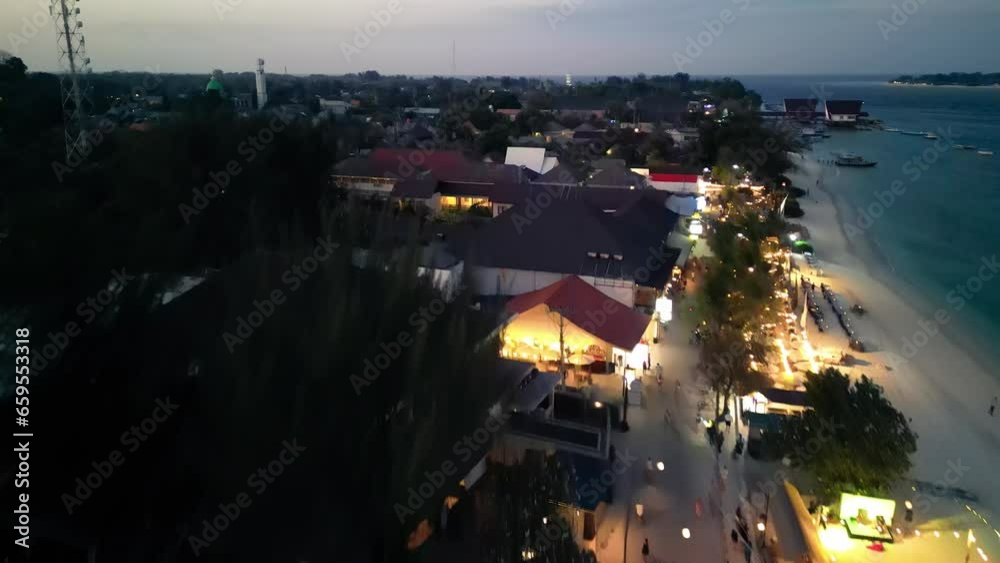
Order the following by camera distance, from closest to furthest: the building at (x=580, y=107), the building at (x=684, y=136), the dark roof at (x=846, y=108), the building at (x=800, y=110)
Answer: the building at (x=684, y=136) < the building at (x=580, y=107) < the dark roof at (x=846, y=108) < the building at (x=800, y=110)

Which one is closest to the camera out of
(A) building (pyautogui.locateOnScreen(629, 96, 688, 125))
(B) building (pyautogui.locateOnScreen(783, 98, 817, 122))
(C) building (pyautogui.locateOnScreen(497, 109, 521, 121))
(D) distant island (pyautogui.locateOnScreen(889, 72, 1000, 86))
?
(C) building (pyautogui.locateOnScreen(497, 109, 521, 121))

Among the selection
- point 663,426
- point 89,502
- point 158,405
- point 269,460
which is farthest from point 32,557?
point 663,426

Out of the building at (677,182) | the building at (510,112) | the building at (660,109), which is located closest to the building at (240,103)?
the building at (677,182)

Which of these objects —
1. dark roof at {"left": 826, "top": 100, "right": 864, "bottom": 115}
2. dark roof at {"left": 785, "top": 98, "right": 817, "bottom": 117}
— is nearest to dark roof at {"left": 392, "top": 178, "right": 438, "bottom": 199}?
dark roof at {"left": 785, "top": 98, "right": 817, "bottom": 117}

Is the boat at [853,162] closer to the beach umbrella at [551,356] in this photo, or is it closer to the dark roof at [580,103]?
the dark roof at [580,103]

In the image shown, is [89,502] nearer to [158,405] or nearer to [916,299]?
[158,405]

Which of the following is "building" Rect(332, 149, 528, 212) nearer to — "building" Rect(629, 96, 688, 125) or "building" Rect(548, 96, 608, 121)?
"building" Rect(548, 96, 608, 121)

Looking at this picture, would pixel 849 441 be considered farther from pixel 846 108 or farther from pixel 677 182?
pixel 846 108
